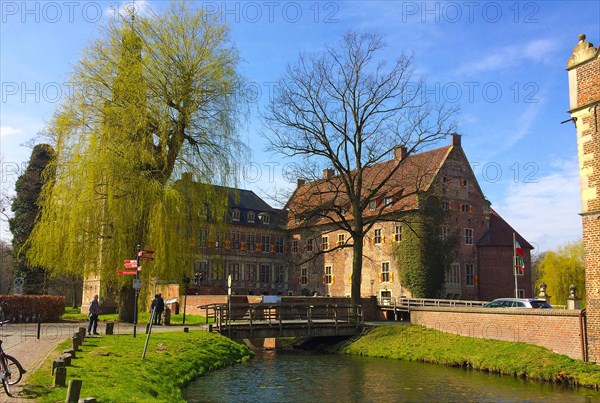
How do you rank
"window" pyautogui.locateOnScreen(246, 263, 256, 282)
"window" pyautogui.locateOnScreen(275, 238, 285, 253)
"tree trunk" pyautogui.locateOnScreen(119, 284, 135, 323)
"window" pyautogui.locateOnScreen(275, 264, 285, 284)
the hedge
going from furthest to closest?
1. "window" pyautogui.locateOnScreen(275, 238, 285, 253)
2. "window" pyautogui.locateOnScreen(275, 264, 285, 284)
3. "window" pyautogui.locateOnScreen(246, 263, 256, 282)
4. the hedge
5. "tree trunk" pyautogui.locateOnScreen(119, 284, 135, 323)

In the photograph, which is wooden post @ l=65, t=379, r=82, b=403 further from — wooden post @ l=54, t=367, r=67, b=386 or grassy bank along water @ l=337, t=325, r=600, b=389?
grassy bank along water @ l=337, t=325, r=600, b=389

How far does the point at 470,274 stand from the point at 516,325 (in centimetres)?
2011

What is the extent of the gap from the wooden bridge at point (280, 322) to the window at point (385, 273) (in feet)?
41.3

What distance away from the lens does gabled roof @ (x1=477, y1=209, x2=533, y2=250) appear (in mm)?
41719

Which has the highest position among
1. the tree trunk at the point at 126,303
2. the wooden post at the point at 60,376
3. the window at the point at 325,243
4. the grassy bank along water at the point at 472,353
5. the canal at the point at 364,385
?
the window at the point at 325,243

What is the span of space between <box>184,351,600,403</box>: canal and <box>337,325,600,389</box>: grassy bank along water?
0.68 metres

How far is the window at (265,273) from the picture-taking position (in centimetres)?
5100

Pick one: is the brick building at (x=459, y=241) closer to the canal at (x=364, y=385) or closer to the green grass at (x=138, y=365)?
the green grass at (x=138, y=365)

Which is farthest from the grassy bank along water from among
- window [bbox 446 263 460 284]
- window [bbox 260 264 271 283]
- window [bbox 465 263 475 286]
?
window [bbox 260 264 271 283]

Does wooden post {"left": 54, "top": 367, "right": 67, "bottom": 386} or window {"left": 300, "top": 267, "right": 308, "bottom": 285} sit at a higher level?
window {"left": 300, "top": 267, "right": 308, "bottom": 285}

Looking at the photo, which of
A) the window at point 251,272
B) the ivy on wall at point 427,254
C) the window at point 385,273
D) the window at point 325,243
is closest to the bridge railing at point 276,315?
the ivy on wall at point 427,254

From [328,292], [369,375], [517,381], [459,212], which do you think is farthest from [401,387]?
[328,292]

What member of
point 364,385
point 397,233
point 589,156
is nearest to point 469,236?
point 397,233

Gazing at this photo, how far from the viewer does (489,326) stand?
901 inches
